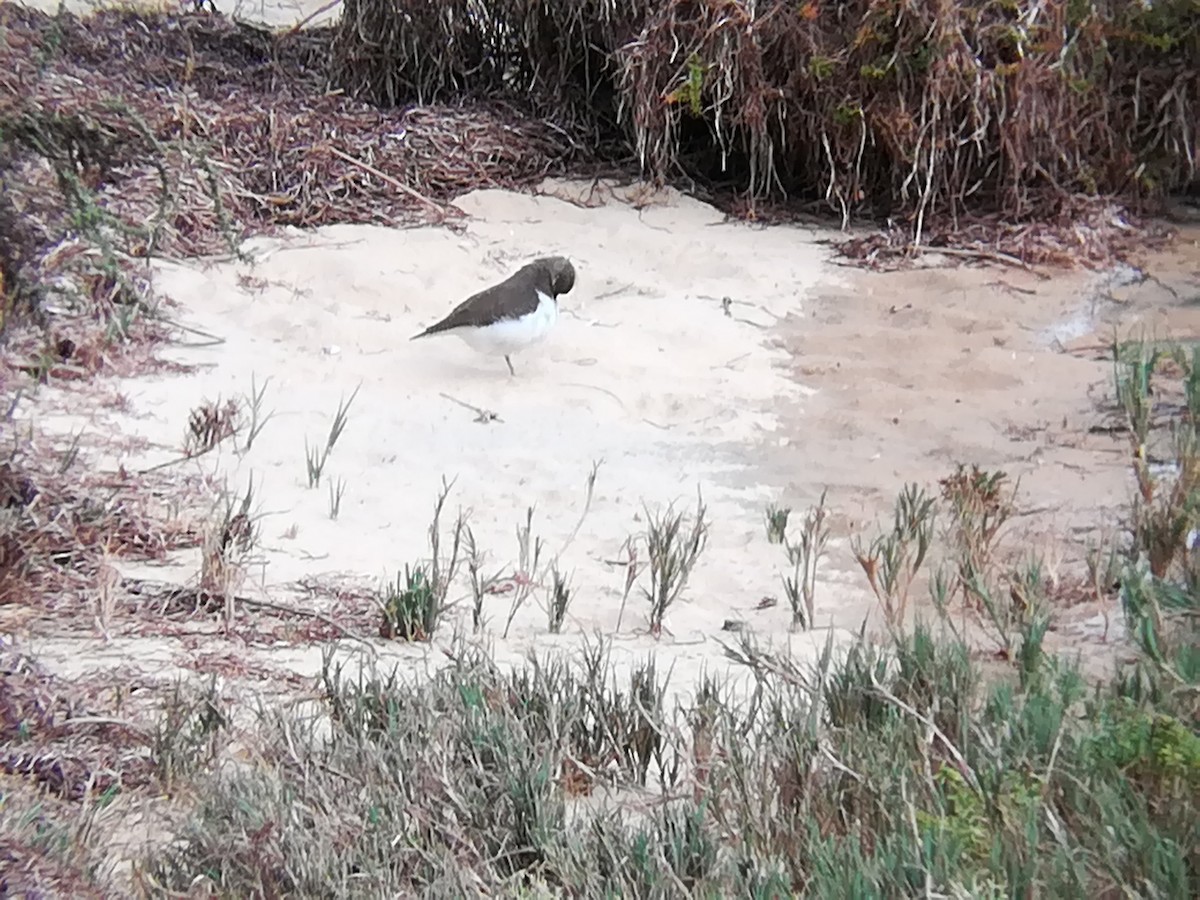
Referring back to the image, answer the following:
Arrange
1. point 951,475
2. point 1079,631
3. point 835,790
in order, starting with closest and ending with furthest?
1. point 835,790
2. point 1079,631
3. point 951,475

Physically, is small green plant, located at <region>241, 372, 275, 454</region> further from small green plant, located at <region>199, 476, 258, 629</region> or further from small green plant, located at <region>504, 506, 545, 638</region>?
small green plant, located at <region>504, 506, 545, 638</region>

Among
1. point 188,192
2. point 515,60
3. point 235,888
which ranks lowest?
point 235,888

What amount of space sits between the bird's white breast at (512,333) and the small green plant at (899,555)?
70.7 inches

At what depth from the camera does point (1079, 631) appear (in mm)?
3668

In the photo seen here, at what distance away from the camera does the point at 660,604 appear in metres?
3.84

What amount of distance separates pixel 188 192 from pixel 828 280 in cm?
321

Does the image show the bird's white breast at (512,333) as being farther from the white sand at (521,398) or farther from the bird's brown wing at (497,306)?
the white sand at (521,398)

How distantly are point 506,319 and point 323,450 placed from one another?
94 centimetres

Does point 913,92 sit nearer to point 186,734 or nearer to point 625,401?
point 625,401

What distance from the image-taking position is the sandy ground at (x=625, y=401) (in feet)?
13.6

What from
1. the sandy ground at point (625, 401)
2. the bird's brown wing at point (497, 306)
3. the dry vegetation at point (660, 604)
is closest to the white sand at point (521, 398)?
the sandy ground at point (625, 401)

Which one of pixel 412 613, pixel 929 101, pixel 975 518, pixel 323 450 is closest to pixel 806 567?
pixel 975 518

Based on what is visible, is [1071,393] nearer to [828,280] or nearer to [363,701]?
[828,280]

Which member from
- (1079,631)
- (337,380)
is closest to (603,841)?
(1079,631)
